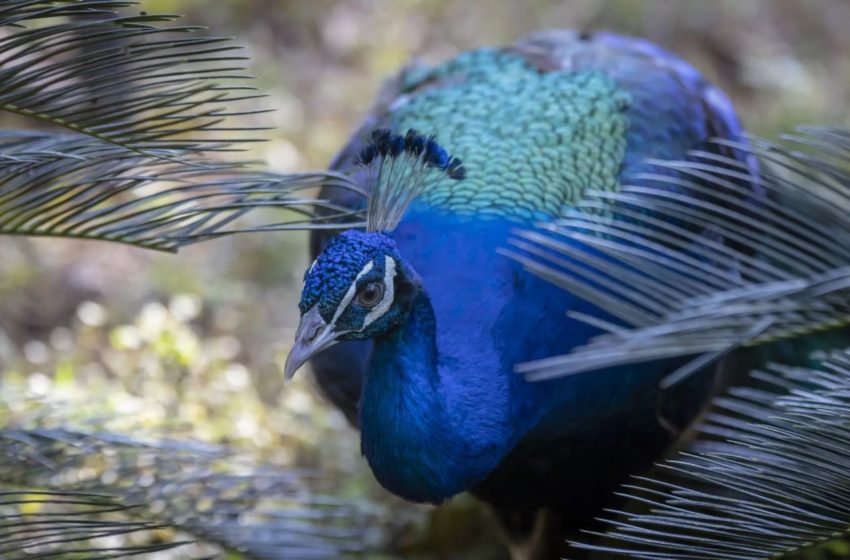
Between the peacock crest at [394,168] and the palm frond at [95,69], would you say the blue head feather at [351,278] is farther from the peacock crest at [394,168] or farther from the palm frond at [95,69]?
the palm frond at [95,69]

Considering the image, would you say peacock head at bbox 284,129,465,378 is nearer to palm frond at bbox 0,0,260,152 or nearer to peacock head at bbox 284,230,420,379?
peacock head at bbox 284,230,420,379

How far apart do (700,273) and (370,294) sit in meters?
0.52

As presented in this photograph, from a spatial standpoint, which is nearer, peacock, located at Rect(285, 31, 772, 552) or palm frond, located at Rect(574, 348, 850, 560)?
palm frond, located at Rect(574, 348, 850, 560)

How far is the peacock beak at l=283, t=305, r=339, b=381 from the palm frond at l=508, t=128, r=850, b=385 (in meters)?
0.34

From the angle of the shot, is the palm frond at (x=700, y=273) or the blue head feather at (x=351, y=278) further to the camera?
the blue head feather at (x=351, y=278)

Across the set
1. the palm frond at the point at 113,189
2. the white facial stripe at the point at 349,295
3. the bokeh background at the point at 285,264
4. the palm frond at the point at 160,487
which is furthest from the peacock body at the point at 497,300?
the bokeh background at the point at 285,264

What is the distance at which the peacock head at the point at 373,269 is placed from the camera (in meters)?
1.76

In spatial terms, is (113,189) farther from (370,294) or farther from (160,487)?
(160,487)

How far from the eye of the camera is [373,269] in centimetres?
179

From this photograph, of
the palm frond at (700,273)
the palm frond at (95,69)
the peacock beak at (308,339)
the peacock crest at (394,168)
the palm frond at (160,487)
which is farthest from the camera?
the palm frond at (160,487)

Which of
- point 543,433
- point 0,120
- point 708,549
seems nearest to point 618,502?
point 543,433

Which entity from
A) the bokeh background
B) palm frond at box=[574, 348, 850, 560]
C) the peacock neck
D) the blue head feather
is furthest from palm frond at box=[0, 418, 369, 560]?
palm frond at box=[574, 348, 850, 560]

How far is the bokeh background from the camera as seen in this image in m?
2.98

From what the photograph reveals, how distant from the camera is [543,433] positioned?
2158mm
